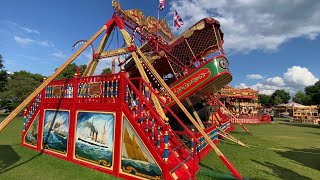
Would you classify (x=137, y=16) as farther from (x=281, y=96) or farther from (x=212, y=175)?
(x=281, y=96)

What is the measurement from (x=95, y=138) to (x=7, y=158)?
4362 mm

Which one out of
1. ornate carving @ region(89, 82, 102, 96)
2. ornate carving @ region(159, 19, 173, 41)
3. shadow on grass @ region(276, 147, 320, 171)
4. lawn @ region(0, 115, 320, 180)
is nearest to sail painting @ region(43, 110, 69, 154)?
lawn @ region(0, 115, 320, 180)

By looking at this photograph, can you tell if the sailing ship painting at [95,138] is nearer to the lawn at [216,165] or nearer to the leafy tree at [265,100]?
the lawn at [216,165]

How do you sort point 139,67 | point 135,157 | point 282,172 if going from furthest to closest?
point 139,67 → point 282,172 → point 135,157

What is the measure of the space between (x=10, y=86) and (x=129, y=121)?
46306 mm

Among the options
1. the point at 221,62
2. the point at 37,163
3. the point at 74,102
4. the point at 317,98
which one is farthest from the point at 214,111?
the point at 317,98

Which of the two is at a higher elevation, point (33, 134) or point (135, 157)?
point (33, 134)

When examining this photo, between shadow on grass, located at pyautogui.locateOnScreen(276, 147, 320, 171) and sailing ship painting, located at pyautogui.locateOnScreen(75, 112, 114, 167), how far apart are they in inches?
317

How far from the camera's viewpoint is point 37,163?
902 centimetres

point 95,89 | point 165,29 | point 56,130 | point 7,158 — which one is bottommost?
point 7,158

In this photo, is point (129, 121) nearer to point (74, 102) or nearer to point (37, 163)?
point (74, 102)

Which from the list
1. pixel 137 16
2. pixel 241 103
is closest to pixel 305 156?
pixel 137 16

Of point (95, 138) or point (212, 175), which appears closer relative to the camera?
point (212, 175)

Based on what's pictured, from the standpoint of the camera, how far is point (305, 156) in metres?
11.5
